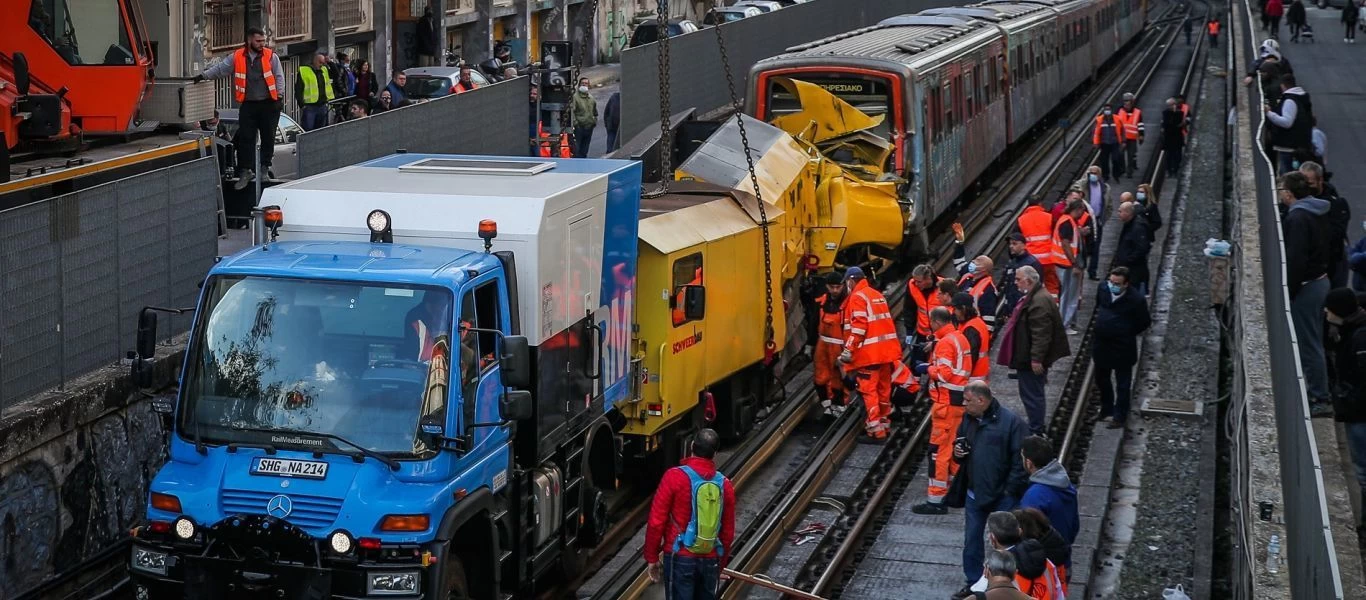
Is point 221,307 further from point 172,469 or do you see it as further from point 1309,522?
point 1309,522

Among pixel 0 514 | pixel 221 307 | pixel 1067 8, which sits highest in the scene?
pixel 1067 8

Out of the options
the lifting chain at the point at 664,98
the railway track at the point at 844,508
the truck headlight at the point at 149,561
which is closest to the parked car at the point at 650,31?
the railway track at the point at 844,508

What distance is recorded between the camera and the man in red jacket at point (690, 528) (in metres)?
9.98

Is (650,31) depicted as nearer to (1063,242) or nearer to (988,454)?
(1063,242)

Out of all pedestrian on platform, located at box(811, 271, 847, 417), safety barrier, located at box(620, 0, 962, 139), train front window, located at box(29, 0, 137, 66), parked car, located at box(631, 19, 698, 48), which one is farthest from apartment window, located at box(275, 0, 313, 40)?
pedestrian on platform, located at box(811, 271, 847, 417)

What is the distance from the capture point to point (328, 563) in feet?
29.2

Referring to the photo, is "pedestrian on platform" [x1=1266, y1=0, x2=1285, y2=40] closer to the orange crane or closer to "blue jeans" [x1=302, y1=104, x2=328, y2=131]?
"blue jeans" [x1=302, y1=104, x2=328, y2=131]

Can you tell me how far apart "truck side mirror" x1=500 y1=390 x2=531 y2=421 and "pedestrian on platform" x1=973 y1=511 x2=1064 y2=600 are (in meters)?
2.53

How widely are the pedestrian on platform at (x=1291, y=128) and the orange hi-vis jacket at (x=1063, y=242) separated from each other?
10.2ft

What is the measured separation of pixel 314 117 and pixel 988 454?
15.2 meters

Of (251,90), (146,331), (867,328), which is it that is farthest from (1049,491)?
(251,90)

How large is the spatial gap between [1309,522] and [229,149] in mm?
12200

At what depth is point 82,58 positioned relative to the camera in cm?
1812

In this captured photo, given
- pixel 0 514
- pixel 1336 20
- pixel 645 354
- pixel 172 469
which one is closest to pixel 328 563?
pixel 172 469
